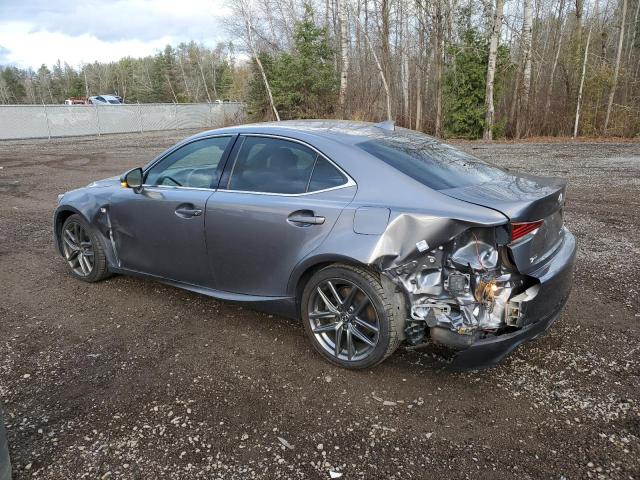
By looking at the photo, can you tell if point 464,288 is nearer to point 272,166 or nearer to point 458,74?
point 272,166

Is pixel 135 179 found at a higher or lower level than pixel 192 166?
lower

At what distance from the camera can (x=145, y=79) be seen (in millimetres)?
85312

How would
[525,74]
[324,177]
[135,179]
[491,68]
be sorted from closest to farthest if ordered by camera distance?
[324,177] → [135,179] → [491,68] → [525,74]

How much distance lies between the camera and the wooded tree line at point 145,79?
247 feet

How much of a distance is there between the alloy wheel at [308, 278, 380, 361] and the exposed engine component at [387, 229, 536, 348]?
0.30m

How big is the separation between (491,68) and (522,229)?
18863 mm

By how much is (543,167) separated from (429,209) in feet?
35.1

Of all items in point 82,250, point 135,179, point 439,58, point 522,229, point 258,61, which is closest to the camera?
point 522,229

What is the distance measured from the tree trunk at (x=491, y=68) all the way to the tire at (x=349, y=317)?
18.8 metres

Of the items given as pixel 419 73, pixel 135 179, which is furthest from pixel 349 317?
Result: pixel 419 73

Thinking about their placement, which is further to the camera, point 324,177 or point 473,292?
point 324,177

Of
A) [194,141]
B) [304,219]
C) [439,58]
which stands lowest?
[304,219]

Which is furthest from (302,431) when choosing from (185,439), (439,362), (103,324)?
(103,324)

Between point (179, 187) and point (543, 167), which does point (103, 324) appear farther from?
point (543, 167)
